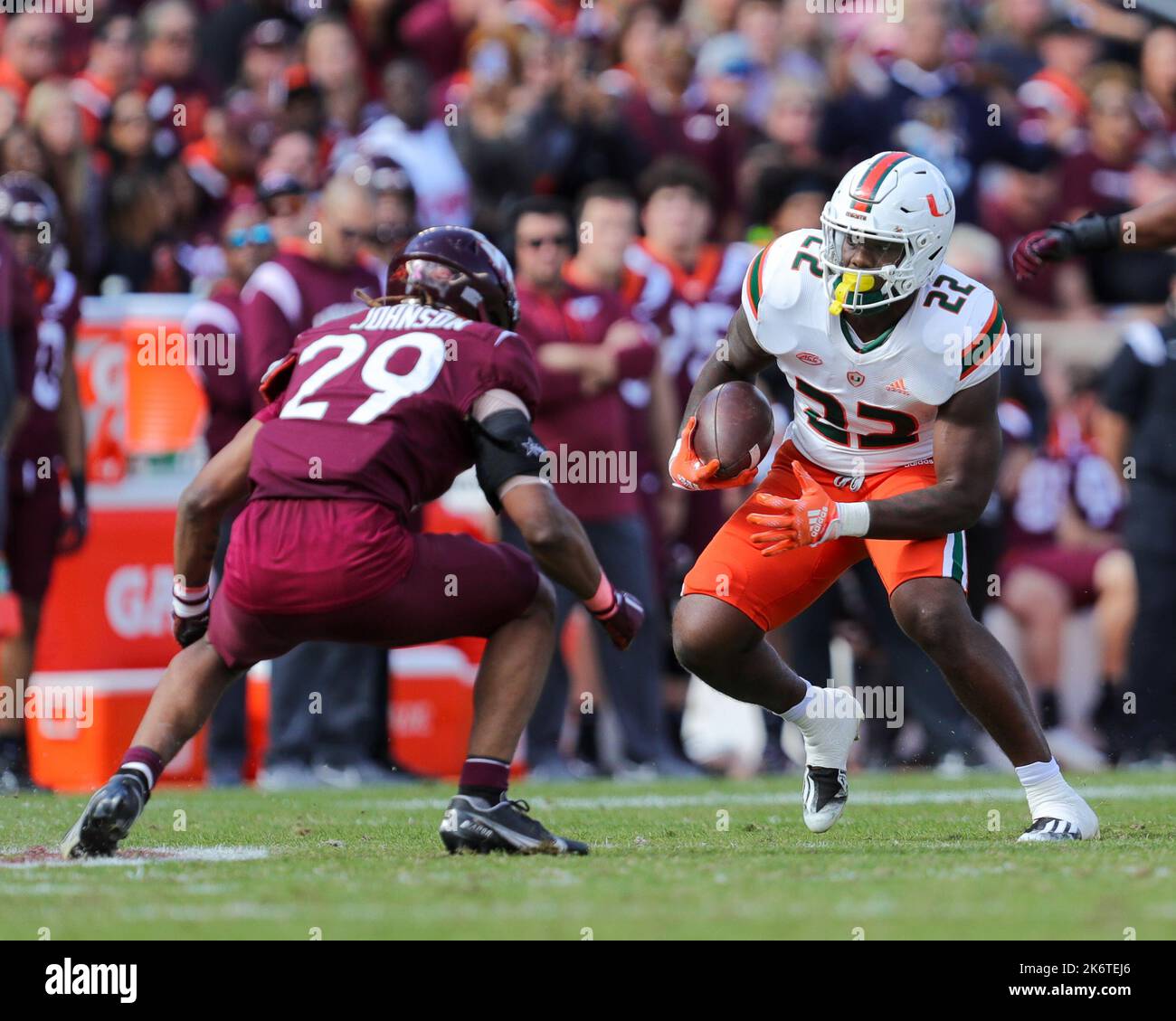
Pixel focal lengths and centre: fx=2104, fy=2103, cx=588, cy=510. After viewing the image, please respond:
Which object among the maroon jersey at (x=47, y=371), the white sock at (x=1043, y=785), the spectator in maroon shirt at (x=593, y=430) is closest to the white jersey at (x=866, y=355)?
the white sock at (x=1043, y=785)

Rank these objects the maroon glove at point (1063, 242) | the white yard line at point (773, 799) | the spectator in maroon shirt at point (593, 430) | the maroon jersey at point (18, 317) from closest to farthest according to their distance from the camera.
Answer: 1. the maroon glove at point (1063, 242)
2. the white yard line at point (773, 799)
3. the maroon jersey at point (18, 317)
4. the spectator in maroon shirt at point (593, 430)

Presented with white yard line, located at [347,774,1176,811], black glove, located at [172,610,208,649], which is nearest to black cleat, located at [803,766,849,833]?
white yard line, located at [347,774,1176,811]

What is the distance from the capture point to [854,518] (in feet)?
17.7

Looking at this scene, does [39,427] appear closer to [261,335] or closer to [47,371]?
[47,371]

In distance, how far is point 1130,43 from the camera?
14.2m

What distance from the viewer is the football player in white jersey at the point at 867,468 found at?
213 inches

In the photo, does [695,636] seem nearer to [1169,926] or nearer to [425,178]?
[1169,926]

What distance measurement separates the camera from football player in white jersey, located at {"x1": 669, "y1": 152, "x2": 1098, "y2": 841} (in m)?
5.42

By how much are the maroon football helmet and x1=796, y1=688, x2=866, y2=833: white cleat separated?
1.40m

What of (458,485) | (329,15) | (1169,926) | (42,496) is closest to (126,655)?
(42,496)

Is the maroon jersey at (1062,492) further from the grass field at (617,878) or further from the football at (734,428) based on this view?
the football at (734,428)

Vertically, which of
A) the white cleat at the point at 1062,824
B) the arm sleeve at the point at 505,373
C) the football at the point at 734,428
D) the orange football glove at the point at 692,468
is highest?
the arm sleeve at the point at 505,373

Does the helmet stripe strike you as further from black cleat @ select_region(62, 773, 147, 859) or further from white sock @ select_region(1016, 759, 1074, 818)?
black cleat @ select_region(62, 773, 147, 859)
